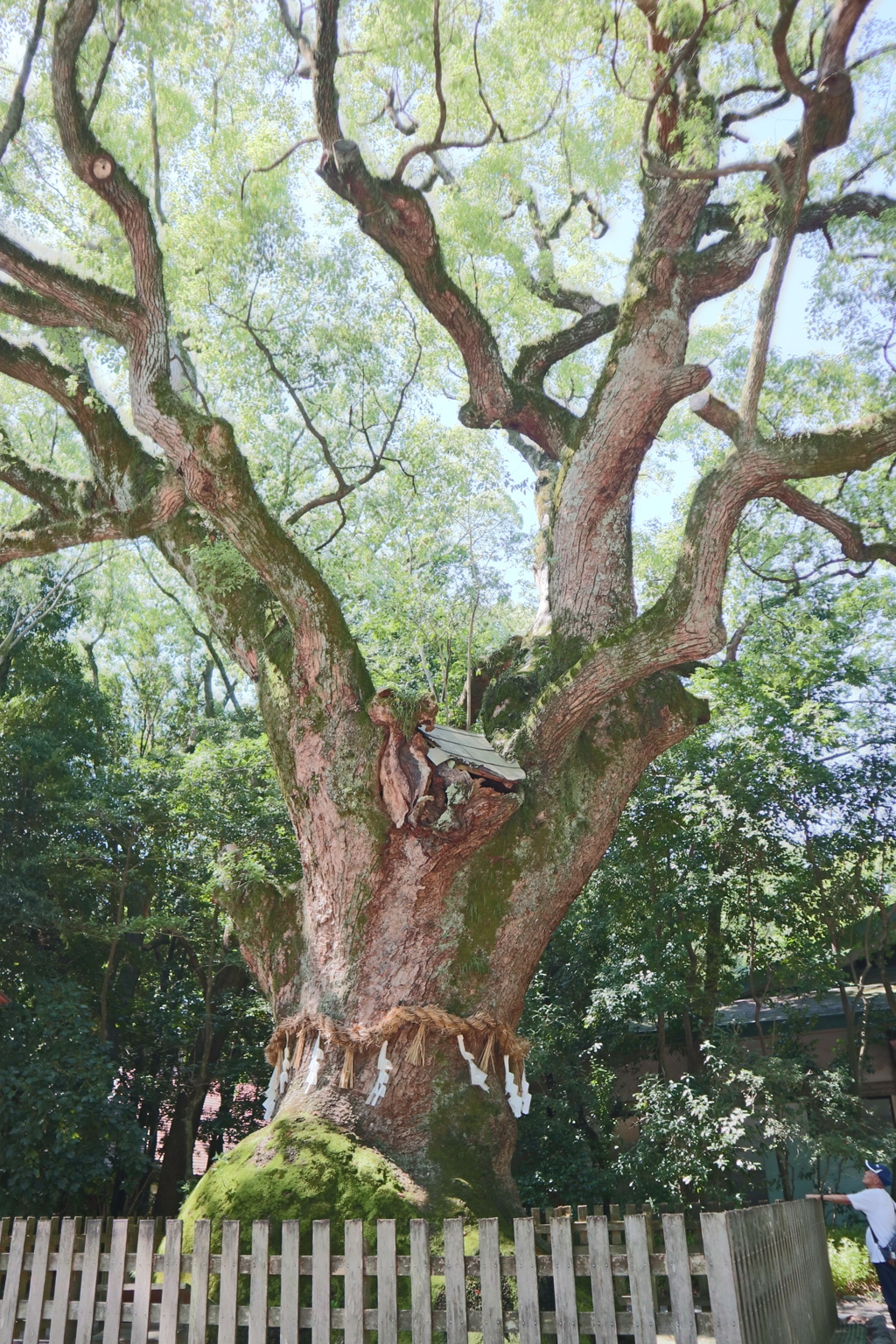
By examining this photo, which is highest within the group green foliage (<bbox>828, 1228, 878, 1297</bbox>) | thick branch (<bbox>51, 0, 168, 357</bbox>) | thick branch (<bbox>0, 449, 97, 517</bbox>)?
thick branch (<bbox>51, 0, 168, 357</bbox>)

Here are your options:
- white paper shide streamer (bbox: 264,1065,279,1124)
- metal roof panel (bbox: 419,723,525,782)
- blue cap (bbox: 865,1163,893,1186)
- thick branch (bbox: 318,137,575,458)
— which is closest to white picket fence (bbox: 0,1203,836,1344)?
white paper shide streamer (bbox: 264,1065,279,1124)

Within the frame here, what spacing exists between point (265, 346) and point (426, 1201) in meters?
Result: 8.00

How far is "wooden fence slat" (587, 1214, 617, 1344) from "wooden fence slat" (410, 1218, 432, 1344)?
587 millimetres

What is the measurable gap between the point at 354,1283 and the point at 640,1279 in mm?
1049

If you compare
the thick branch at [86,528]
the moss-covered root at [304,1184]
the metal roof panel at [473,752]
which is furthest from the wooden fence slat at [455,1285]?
the thick branch at [86,528]

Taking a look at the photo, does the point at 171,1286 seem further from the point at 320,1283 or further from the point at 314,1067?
the point at 314,1067

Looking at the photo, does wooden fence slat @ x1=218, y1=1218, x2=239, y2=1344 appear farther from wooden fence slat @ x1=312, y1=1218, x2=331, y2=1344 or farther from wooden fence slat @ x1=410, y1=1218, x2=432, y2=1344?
wooden fence slat @ x1=410, y1=1218, x2=432, y2=1344

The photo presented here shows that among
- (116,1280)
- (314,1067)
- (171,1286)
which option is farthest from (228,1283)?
(314,1067)

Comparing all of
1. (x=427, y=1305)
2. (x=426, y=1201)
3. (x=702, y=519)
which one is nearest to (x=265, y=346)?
(x=702, y=519)

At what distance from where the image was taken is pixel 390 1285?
3508mm

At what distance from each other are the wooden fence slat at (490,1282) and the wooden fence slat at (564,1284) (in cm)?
→ 20

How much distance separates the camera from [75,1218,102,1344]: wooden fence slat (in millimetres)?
3721

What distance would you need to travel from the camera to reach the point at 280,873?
927 centimetres

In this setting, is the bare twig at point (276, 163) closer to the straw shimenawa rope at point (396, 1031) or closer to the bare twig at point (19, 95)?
the bare twig at point (19, 95)
